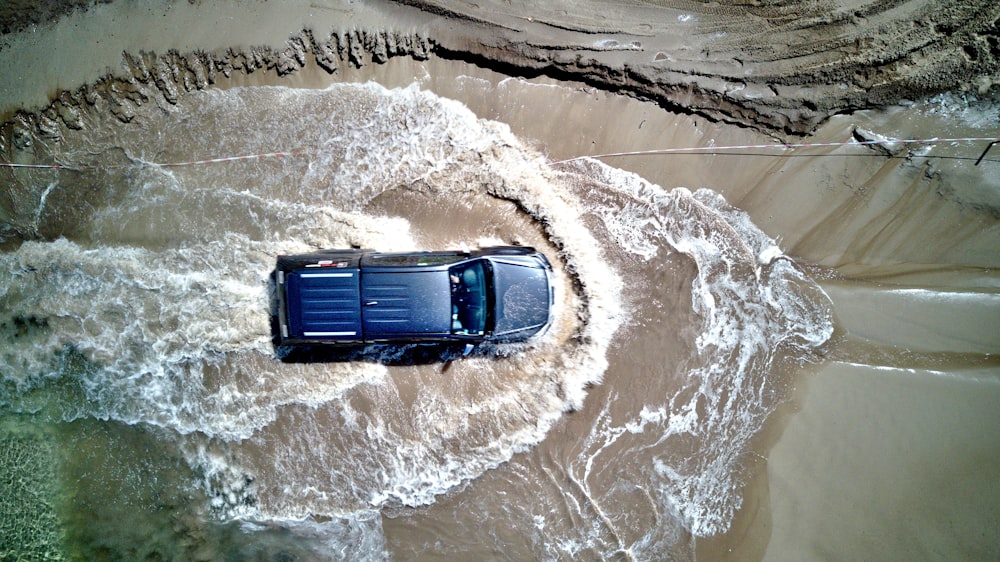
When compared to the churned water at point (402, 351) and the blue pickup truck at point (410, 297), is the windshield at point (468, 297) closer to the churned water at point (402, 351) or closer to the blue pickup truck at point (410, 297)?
the blue pickup truck at point (410, 297)

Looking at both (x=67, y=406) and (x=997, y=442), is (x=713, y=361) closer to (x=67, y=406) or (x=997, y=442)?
(x=997, y=442)

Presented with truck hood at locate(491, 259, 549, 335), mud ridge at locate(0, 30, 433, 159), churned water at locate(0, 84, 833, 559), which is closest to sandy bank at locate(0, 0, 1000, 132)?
mud ridge at locate(0, 30, 433, 159)

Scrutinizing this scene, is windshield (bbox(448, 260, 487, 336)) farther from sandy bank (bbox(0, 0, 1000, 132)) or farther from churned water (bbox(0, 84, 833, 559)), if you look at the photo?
sandy bank (bbox(0, 0, 1000, 132))

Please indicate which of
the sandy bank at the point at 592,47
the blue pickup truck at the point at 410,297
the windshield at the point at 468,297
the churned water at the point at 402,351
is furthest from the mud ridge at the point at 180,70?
the windshield at the point at 468,297

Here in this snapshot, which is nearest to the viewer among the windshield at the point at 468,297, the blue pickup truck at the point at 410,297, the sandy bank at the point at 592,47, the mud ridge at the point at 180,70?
the blue pickup truck at the point at 410,297

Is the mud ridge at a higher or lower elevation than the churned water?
higher

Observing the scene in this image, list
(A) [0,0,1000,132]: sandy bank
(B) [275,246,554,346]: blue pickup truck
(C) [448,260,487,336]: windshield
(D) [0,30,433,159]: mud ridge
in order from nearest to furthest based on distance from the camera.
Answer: (B) [275,246,554,346]: blue pickup truck → (C) [448,260,487,336]: windshield → (A) [0,0,1000,132]: sandy bank → (D) [0,30,433,159]: mud ridge

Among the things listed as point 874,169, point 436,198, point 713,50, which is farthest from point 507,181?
point 874,169
